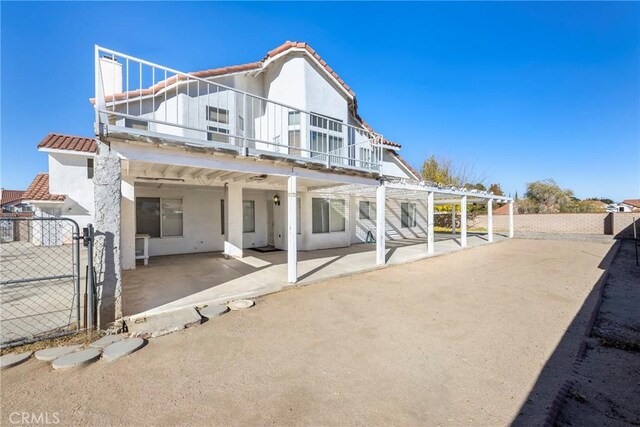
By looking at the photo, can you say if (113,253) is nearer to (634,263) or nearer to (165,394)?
(165,394)

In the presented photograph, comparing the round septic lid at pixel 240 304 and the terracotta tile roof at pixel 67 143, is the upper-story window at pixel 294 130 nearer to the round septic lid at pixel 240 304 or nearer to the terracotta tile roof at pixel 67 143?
the round septic lid at pixel 240 304

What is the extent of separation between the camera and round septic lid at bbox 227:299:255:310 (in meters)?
5.33

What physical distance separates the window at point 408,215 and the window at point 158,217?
13299 mm

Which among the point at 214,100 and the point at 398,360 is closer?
the point at 398,360

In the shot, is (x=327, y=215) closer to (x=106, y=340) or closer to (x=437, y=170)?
(x=106, y=340)

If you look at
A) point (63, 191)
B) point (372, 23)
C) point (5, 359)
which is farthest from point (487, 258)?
point (63, 191)

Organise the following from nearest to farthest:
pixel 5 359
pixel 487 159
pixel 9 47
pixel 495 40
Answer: pixel 5 359 → pixel 9 47 → pixel 495 40 → pixel 487 159

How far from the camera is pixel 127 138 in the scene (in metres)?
4.45

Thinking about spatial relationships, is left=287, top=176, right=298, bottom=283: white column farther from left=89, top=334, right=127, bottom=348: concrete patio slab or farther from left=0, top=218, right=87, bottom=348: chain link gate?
left=0, top=218, right=87, bottom=348: chain link gate

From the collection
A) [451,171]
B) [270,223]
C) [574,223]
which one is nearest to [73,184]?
[270,223]

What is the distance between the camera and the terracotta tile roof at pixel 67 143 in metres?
13.5

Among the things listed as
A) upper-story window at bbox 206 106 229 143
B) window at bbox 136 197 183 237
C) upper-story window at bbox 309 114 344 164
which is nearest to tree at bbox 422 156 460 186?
upper-story window at bbox 309 114 344 164

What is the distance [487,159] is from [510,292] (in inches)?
1123

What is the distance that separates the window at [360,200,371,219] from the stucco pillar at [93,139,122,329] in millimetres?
12256
